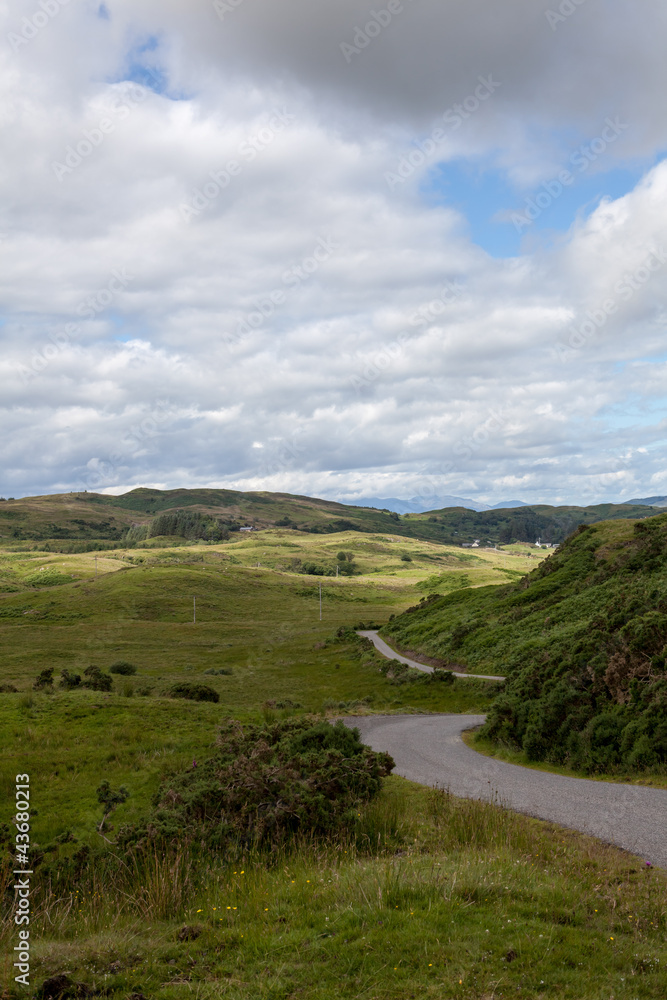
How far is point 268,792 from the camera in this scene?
1363 centimetres

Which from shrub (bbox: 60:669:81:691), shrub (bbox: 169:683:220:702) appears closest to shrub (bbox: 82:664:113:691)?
shrub (bbox: 60:669:81:691)

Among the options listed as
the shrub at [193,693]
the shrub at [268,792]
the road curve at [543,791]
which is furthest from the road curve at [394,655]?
the shrub at [268,792]

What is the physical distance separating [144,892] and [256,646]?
82604mm

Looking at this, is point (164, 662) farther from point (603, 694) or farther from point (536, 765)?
point (603, 694)

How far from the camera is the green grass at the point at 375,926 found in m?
6.72

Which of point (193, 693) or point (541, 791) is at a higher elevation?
point (541, 791)

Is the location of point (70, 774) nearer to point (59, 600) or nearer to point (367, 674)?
point (367, 674)

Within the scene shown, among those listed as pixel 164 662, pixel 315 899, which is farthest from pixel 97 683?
pixel 164 662

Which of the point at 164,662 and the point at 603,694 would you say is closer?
the point at 603,694

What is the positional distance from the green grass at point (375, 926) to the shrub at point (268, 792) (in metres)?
0.88

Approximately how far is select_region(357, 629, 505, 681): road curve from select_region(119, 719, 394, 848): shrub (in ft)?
119

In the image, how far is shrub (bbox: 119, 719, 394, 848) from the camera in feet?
41.6

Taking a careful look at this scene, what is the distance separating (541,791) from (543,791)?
0.06 m

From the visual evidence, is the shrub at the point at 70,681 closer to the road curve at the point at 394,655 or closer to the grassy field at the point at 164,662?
the grassy field at the point at 164,662
